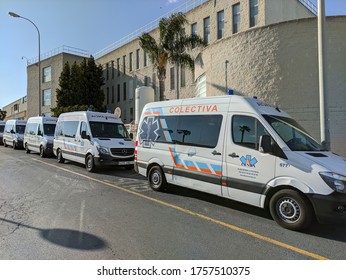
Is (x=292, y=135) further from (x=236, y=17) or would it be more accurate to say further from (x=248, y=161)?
(x=236, y=17)

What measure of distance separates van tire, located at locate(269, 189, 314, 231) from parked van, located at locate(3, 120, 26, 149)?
22786 mm

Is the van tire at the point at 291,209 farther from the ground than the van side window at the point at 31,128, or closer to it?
closer to it

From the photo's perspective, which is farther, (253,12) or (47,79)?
(47,79)

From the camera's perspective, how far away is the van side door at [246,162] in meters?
5.21

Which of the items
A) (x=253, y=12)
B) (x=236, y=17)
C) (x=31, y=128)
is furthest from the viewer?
(x=236, y=17)

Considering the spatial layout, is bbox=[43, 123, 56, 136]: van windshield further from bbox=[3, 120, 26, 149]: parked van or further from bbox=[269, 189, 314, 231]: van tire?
bbox=[269, 189, 314, 231]: van tire

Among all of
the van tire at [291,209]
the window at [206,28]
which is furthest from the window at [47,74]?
the van tire at [291,209]

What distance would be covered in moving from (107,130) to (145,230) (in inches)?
303

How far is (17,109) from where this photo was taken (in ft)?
231

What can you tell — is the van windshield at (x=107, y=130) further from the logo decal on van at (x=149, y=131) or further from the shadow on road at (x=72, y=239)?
the shadow on road at (x=72, y=239)

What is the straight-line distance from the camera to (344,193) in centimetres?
439

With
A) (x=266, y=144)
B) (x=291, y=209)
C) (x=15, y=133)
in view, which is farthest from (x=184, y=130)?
(x=15, y=133)

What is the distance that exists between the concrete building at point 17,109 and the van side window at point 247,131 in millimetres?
59356

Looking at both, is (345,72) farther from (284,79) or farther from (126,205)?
(126,205)
